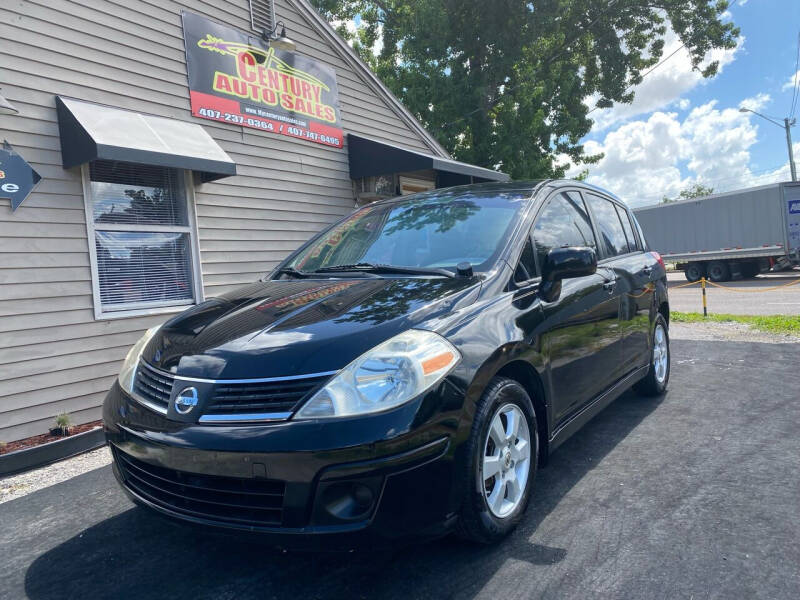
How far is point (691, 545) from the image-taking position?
7.91 ft

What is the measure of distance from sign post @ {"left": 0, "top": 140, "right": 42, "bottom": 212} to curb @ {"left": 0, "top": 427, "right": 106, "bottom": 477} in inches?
77.4

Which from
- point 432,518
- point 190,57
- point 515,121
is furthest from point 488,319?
point 515,121

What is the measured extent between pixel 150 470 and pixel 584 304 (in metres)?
2.41

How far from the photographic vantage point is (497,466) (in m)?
2.42

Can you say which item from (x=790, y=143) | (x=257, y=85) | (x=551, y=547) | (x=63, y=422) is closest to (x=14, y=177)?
(x=63, y=422)

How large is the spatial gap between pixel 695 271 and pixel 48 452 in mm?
23748

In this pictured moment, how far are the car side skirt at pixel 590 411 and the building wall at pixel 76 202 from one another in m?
4.19

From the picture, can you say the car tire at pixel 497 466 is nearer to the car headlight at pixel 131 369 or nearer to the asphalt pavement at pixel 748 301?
the car headlight at pixel 131 369

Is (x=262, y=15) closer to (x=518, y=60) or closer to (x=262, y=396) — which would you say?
(x=262, y=396)

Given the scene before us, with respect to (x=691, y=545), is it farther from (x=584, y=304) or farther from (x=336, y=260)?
(x=336, y=260)

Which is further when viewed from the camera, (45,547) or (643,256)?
(643,256)

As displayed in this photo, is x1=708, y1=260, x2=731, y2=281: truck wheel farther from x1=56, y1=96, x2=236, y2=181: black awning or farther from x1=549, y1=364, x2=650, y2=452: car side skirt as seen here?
x1=56, y1=96, x2=236, y2=181: black awning

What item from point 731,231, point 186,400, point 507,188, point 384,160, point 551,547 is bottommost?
point 551,547

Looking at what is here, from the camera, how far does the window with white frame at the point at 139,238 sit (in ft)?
17.4
